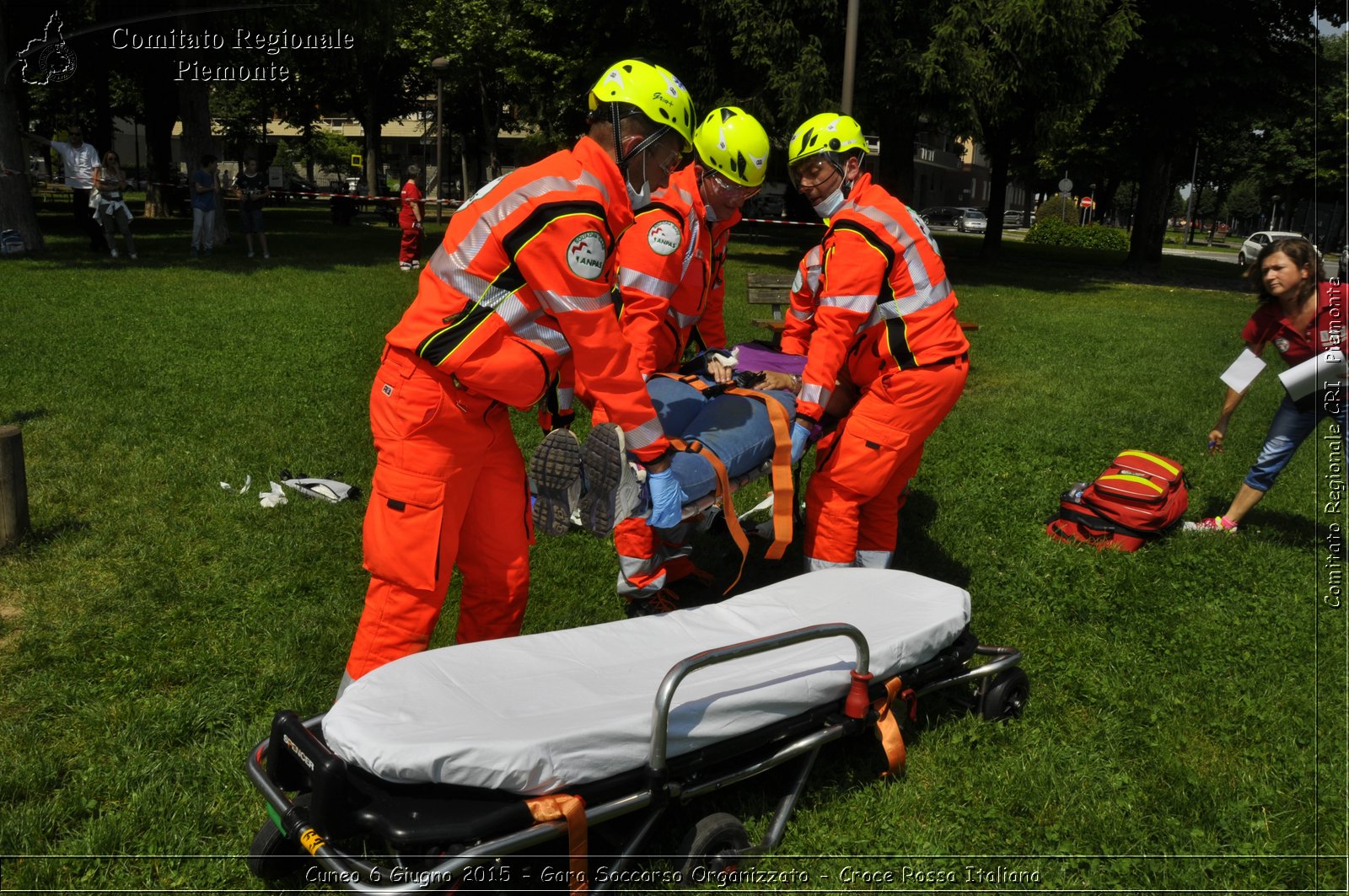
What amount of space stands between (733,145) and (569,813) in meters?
3.54

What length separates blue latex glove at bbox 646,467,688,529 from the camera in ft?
12.8

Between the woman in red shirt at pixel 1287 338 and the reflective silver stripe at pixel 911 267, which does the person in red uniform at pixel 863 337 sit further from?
the woman in red shirt at pixel 1287 338

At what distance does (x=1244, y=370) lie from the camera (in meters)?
6.85

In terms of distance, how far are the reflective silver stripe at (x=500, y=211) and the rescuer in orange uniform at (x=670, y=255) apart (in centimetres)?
147

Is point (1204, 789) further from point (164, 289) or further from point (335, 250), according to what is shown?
point (335, 250)

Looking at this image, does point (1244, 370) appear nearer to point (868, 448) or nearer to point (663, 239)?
point (868, 448)

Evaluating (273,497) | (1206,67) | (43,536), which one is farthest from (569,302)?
(1206,67)

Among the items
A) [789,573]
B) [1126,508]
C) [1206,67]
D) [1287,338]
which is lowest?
[789,573]

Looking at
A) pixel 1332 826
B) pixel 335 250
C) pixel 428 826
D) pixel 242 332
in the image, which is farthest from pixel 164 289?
pixel 1332 826

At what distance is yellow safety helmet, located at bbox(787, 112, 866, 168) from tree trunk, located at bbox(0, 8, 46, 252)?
59.4 feet

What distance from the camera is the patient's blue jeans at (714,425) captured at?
14.9ft

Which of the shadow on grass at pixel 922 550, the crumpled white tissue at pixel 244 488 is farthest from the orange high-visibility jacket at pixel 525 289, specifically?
the crumpled white tissue at pixel 244 488

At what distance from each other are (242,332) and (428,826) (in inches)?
425

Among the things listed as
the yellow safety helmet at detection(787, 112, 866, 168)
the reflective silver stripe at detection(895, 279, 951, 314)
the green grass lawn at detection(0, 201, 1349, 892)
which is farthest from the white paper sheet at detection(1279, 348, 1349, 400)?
the yellow safety helmet at detection(787, 112, 866, 168)
